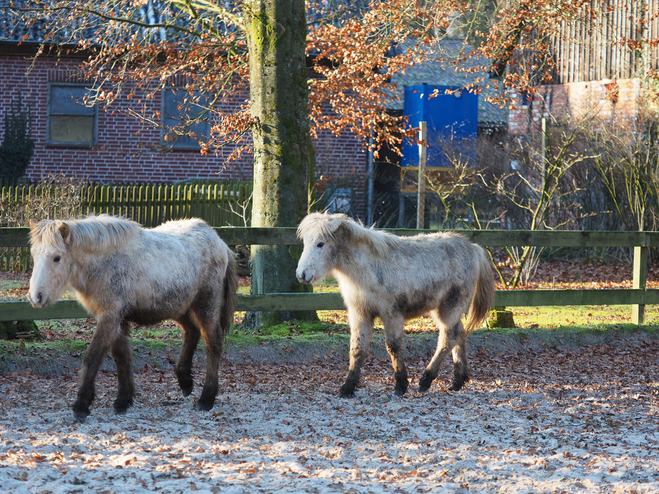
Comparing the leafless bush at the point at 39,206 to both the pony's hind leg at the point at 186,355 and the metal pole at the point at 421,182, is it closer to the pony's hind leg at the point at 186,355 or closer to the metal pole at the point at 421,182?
the metal pole at the point at 421,182

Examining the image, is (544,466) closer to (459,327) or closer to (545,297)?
(459,327)

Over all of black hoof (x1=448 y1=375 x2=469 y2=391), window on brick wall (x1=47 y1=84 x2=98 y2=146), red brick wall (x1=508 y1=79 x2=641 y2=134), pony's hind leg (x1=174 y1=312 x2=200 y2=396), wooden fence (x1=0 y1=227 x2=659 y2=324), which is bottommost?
black hoof (x1=448 y1=375 x2=469 y2=391)

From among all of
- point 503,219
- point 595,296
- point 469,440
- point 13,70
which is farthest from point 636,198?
point 13,70

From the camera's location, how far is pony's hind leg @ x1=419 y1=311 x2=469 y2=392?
6.92 m

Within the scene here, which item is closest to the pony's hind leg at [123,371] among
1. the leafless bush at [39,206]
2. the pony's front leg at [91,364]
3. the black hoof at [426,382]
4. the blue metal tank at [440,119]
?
the pony's front leg at [91,364]

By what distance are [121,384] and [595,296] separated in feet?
20.4

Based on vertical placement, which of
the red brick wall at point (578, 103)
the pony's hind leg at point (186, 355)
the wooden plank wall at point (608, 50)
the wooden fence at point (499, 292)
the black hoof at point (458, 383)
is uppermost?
the wooden plank wall at point (608, 50)

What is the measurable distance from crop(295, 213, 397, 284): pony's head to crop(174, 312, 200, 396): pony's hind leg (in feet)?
Result: 3.57

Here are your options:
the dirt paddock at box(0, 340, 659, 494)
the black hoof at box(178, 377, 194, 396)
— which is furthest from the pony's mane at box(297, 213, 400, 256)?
the black hoof at box(178, 377, 194, 396)

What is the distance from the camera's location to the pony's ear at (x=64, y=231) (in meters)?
5.42

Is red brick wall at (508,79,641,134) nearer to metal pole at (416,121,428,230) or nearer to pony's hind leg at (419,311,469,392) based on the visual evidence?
metal pole at (416,121,428,230)

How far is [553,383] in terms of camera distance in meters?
7.36

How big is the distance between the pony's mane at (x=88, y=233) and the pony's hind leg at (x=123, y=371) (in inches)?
27.5

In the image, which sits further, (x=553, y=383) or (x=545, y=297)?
(x=545, y=297)
